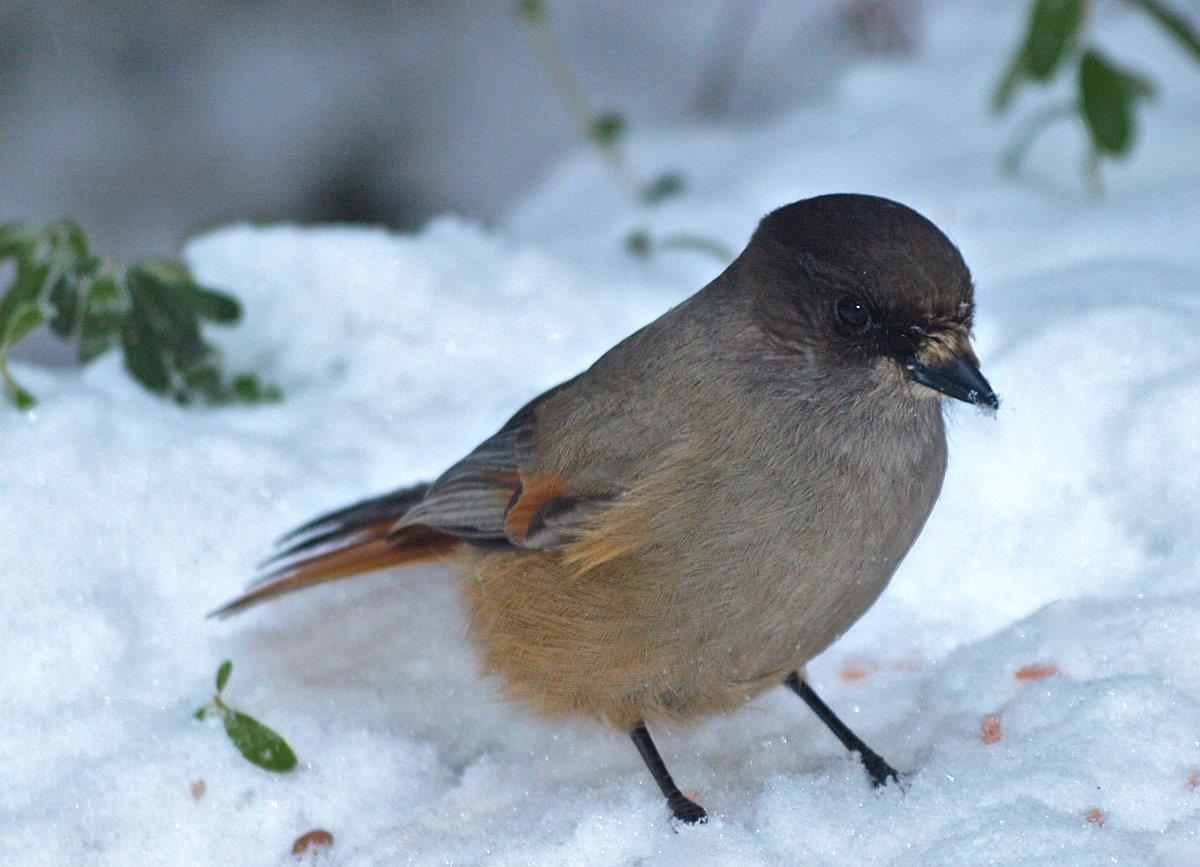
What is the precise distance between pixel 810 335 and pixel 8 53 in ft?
19.1

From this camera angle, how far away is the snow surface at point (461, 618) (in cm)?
279

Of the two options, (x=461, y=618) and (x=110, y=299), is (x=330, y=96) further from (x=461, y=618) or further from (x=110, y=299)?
(x=461, y=618)

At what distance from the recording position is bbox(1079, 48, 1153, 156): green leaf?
4.48 meters

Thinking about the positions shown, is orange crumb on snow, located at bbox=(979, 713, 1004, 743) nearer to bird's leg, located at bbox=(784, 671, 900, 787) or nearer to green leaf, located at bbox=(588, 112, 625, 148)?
bird's leg, located at bbox=(784, 671, 900, 787)

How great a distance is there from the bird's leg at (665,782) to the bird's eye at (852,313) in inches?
37.9

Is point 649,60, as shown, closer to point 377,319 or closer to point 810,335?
point 377,319

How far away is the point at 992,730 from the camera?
2.97m

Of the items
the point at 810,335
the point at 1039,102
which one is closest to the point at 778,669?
the point at 810,335

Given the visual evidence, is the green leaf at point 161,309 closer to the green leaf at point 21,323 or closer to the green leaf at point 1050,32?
the green leaf at point 21,323

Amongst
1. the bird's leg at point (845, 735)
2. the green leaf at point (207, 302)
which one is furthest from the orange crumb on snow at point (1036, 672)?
the green leaf at point (207, 302)

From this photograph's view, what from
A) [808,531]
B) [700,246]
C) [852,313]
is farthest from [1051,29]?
[808,531]

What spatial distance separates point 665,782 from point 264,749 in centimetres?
87

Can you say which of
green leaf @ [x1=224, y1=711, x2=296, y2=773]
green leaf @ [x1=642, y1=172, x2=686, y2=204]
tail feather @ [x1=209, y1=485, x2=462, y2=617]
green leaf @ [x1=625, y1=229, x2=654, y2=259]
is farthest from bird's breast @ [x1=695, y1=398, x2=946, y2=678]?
green leaf @ [x1=642, y1=172, x2=686, y2=204]

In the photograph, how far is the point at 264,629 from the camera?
3.69 m
